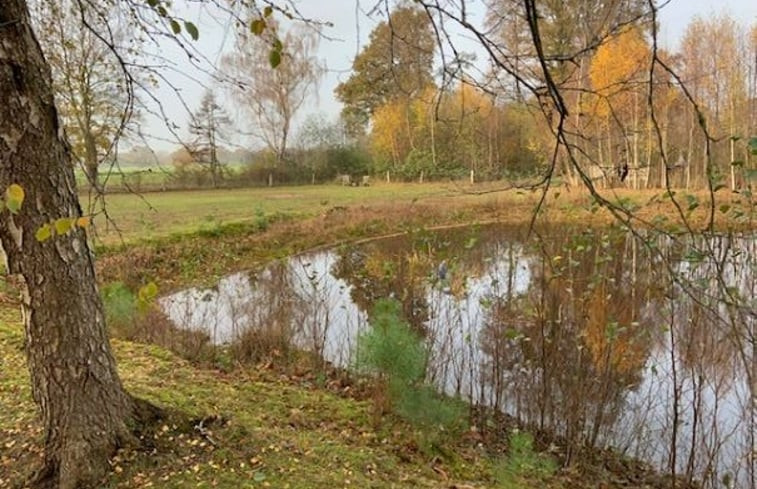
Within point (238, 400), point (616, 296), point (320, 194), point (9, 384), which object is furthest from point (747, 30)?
point (9, 384)

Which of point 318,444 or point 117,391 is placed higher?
point 117,391

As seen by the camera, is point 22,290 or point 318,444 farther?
point 318,444

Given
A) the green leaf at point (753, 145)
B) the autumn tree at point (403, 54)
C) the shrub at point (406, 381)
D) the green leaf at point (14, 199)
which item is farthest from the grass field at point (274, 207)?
the green leaf at point (14, 199)

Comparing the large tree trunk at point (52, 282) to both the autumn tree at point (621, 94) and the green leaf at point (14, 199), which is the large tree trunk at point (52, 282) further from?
the autumn tree at point (621, 94)

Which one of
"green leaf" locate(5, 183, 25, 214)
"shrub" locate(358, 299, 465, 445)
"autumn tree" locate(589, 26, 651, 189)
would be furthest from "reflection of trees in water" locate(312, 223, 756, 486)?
"green leaf" locate(5, 183, 25, 214)

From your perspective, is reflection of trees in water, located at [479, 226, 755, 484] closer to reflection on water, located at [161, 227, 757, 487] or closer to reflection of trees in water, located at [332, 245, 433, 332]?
reflection on water, located at [161, 227, 757, 487]

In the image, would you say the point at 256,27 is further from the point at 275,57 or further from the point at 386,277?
the point at 386,277

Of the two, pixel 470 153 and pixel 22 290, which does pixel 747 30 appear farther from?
pixel 22 290

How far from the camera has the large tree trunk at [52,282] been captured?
6.49 ft

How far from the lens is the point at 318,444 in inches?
119

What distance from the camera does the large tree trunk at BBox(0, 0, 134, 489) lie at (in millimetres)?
1979

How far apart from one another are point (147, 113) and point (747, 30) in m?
17.9

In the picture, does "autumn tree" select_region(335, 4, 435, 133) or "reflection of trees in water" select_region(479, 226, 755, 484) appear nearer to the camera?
"autumn tree" select_region(335, 4, 435, 133)

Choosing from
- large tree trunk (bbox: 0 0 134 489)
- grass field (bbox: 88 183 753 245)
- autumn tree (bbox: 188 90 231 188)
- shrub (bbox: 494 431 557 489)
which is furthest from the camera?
grass field (bbox: 88 183 753 245)
